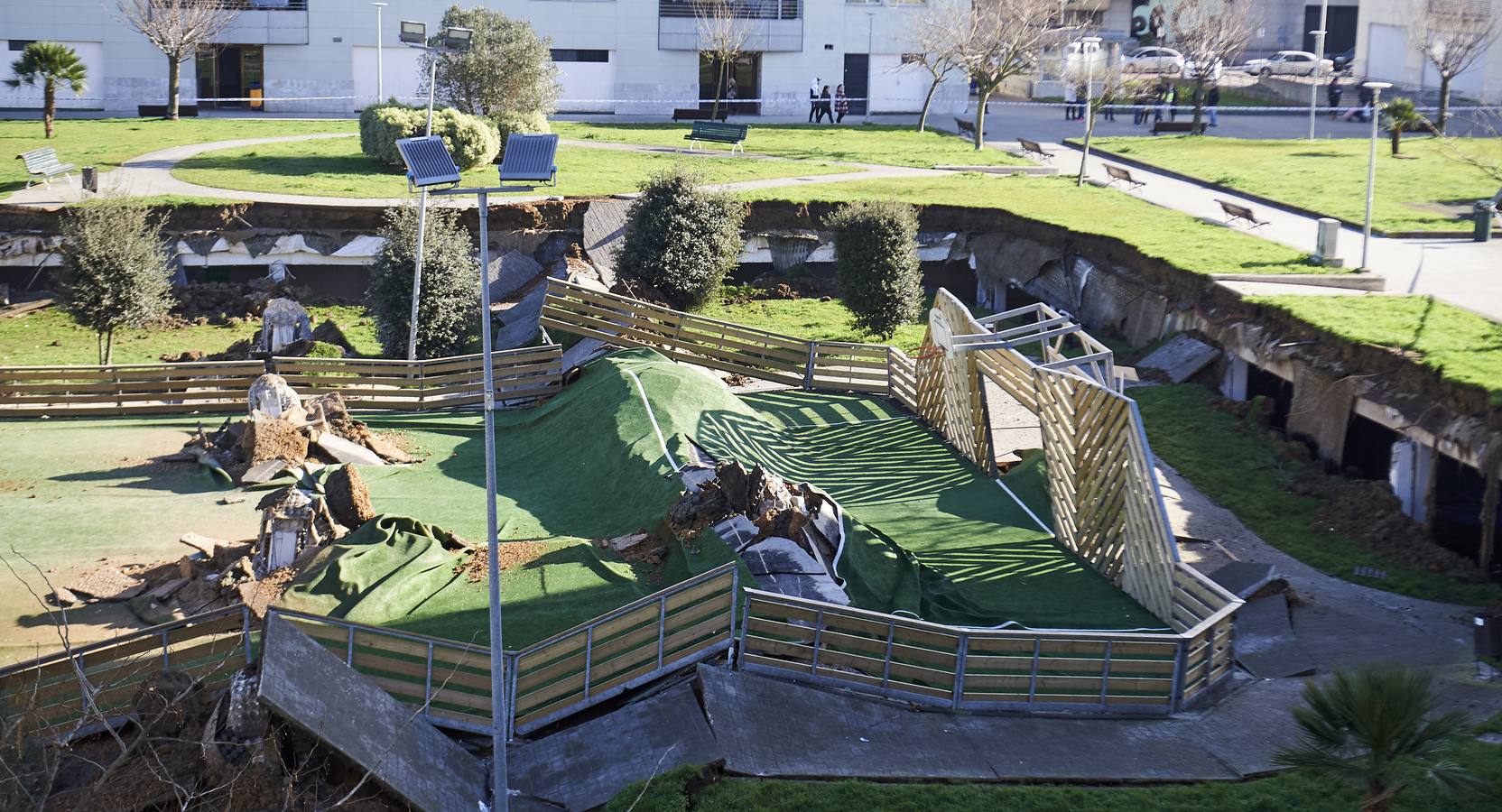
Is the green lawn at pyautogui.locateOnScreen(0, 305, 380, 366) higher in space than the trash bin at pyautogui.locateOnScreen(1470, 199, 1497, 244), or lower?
lower

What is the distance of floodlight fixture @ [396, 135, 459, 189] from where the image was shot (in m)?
11.9

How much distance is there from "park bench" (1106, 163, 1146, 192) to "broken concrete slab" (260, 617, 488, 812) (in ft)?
93.9

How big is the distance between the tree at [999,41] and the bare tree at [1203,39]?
6027 mm

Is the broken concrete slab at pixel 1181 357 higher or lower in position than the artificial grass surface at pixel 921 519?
higher

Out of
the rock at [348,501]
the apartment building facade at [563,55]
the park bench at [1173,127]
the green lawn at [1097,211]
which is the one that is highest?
the apartment building facade at [563,55]

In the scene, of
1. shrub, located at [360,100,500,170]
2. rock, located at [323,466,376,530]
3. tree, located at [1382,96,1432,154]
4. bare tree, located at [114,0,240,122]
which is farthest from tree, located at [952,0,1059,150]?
rock, located at [323,466,376,530]

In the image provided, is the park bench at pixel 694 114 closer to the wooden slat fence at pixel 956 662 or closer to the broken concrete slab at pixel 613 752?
the wooden slat fence at pixel 956 662

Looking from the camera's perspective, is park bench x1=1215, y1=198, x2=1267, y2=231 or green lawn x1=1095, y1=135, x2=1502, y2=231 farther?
green lawn x1=1095, y1=135, x2=1502, y2=231

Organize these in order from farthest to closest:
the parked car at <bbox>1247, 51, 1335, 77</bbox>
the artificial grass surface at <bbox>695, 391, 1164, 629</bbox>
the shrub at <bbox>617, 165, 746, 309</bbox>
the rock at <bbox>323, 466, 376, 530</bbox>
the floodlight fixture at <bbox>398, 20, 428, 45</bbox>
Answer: the parked car at <bbox>1247, 51, 1335, 77</bbox> → the shrub at <bbox>617, 165, 746, 309</bbox> → the floodlight fixture at <bbox>398, 20, 428, 45</bbox> → the rock at <bbox>323, 466, 376, 530</bbox> → the artificial grass surface at <bbox>695, 391, 1164, 629</bbox>

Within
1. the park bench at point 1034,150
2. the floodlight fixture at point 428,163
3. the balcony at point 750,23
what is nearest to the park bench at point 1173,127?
the park bench at point 1034,150

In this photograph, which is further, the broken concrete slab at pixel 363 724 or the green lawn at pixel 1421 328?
the green lawn at pixel 1421 328

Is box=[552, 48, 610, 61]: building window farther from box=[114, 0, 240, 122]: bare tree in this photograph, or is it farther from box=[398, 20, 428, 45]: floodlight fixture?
box=[398, 20, 428, 45]: floodlight fixture

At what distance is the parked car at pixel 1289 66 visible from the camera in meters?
59.5

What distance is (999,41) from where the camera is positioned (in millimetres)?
42188
